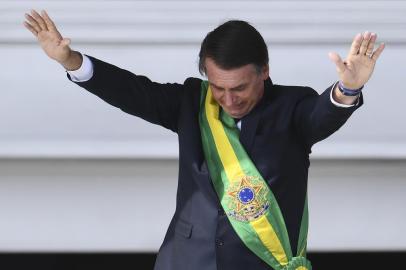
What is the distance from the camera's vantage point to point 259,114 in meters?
1.96

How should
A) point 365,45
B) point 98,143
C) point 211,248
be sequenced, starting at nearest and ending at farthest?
point 365,45, point 211,248, point 98,143

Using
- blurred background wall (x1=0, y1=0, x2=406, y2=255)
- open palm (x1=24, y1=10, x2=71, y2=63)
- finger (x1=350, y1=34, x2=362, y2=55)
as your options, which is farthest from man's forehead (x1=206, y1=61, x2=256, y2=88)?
blurred background wall (x1=0, y1=0, x2=406, y2=255)

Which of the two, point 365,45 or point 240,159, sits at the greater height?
point 365,45

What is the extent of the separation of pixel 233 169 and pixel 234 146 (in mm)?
52

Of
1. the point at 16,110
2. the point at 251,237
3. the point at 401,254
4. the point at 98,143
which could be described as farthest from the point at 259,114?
the point at 401,254

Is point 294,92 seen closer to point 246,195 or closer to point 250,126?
point 250,126

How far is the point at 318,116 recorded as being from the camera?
1.87 metres

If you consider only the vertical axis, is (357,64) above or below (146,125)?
above

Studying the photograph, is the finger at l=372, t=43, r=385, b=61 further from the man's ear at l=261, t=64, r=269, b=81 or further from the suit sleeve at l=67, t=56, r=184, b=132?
the suit sleeve at l=67, t=56, r=184, b=132

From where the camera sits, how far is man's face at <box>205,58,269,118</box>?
189 cm

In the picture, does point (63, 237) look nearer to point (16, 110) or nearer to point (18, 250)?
point (18, 250)

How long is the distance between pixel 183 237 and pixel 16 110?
136cm

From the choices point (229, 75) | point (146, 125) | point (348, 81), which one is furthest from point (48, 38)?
point (146, 125)

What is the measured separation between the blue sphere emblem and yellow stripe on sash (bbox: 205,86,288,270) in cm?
3
